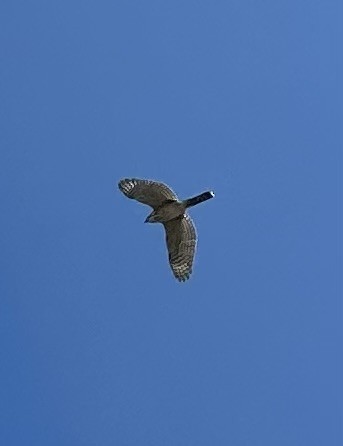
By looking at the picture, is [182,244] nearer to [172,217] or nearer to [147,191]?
[172,217]

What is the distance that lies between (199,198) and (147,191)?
4.65 ft

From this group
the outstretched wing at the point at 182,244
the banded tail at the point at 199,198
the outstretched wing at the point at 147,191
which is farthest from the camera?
the outstretched wing at the point at 182,244

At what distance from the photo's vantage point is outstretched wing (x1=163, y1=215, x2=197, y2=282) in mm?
20125

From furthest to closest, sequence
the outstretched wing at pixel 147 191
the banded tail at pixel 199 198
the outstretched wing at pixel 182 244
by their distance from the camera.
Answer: the outstretched wing at pixel 182 244, the outstretched wing at pixel 147 191, the banded tail at pixel 199 198

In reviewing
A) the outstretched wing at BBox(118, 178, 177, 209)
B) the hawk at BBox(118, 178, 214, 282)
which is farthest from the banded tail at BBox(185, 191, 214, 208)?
the outstretched wing at BBox(118, 178, 177, 209)

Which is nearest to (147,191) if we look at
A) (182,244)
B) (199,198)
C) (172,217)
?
(172,217)

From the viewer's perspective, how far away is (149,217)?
19906 millimetres

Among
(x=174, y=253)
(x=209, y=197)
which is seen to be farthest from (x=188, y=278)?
(x=209, y=197)

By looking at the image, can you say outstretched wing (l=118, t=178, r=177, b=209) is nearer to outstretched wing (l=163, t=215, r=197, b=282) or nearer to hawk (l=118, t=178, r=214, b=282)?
hawk (l=118, t=178, r=214, b=282)

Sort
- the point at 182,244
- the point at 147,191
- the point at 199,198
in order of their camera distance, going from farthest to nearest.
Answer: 1. the point at 182,244
2. the point at 147,191
3. the point at 199,198

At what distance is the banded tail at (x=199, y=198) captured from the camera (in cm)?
1909

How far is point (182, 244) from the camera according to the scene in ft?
66.2

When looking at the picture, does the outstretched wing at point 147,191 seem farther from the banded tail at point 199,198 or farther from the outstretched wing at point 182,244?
the outstretched wing at point 182,244

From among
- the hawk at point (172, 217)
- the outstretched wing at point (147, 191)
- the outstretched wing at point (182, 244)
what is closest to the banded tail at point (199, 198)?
the hawk at point (172, 217)
